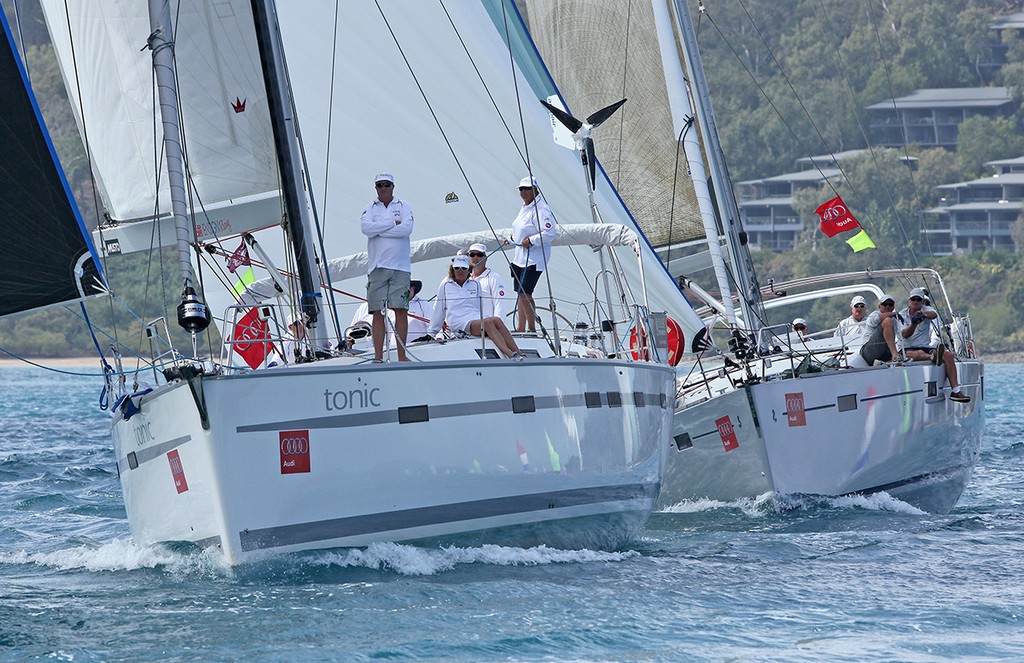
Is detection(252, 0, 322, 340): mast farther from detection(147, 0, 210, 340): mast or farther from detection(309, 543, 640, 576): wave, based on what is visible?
detection(309, 543, 640, 576): wave

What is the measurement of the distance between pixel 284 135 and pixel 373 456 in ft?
6.55

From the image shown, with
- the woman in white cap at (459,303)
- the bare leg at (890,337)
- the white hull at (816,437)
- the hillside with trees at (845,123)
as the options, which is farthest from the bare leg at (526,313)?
the hillside with trees at (845,123)

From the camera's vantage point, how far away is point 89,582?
7832 millimetres

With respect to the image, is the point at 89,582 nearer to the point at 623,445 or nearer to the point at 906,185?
the point at 623,445

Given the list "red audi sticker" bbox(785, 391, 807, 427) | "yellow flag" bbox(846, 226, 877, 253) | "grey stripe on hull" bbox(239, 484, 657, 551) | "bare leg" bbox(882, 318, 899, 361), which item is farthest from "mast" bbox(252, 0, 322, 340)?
"yellow flag" bbox(846, 226, 877, 253)

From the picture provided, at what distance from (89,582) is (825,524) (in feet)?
16.1

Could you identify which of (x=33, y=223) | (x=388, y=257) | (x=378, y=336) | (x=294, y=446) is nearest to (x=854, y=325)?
(x=388, y=257)

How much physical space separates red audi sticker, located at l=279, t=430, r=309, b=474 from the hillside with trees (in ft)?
140

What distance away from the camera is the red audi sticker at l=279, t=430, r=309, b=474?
7.03m

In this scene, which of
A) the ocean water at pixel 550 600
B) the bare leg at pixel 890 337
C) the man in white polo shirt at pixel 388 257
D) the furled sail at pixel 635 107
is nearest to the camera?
the ocean water at pixel 550 600

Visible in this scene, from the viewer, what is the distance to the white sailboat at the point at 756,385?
10.7 m

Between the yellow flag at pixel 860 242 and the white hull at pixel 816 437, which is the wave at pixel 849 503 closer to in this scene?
the white hull at pixel 816 437

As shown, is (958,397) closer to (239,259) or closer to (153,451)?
(239,259)

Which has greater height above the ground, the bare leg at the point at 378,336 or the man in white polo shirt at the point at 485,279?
the man in white polo shirt at the point at 485,279
